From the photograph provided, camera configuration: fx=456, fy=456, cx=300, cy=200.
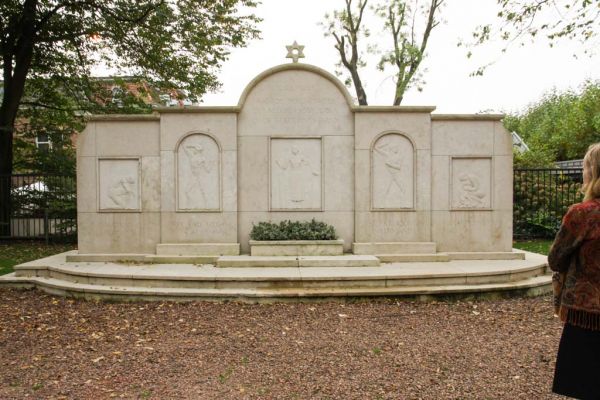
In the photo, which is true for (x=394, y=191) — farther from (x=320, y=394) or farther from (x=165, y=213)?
(x=320, y=394)

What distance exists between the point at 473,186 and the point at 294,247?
4190 mm

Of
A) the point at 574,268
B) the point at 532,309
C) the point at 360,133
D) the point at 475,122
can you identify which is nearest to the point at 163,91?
the point at 360,133

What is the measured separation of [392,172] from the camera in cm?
1011

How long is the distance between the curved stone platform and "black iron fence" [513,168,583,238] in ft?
25.6

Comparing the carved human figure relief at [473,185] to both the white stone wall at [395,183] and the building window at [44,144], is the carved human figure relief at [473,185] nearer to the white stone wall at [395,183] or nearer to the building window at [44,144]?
the white stone wall at [395,183]

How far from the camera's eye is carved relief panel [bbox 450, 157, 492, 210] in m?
10.1

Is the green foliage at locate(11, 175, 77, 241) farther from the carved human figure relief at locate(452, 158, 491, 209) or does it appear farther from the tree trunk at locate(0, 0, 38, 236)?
the carved human figure relief at locate(452, 158, 491, 209)

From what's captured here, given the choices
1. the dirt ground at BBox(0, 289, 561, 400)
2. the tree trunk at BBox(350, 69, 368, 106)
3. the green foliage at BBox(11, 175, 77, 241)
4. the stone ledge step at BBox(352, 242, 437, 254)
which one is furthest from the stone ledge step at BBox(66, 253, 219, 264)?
the tree trunk at BBox(350, 69, 368, 106)

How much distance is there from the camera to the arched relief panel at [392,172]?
33.0 feet

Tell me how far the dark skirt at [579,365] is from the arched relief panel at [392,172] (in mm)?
7057

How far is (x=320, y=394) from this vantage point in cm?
400

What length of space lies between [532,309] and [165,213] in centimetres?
732

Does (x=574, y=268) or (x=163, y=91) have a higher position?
(x=163, y=91)

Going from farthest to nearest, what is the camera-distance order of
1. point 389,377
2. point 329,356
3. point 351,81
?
1. point 351,81
2. point 329,356
3. point 389,377
